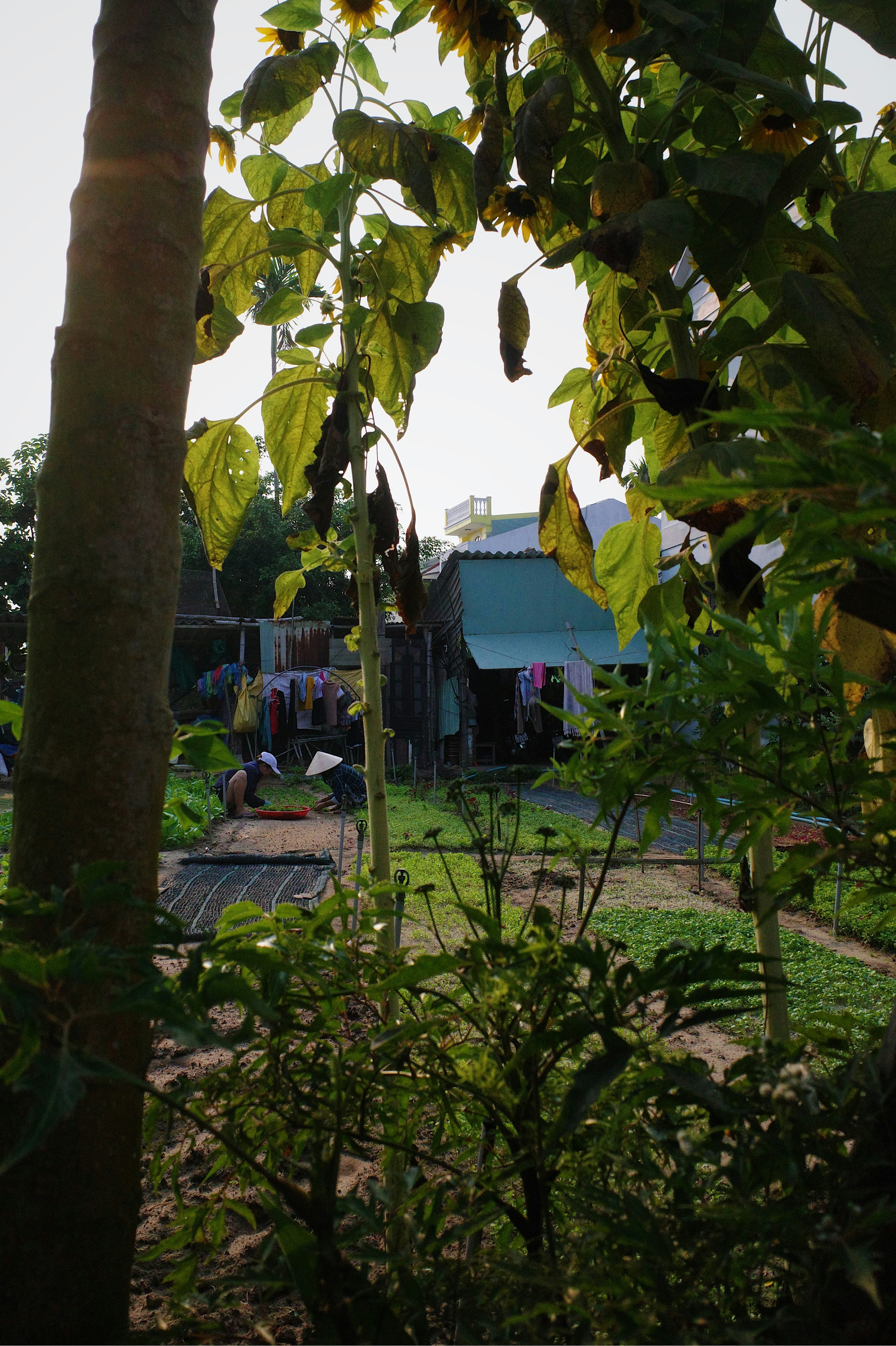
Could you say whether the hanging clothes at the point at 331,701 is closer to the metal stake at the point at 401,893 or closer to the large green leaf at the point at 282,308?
the large green leaf at the point at 282,308

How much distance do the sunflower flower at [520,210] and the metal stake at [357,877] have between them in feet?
3.40

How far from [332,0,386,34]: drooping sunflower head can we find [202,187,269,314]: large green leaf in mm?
403

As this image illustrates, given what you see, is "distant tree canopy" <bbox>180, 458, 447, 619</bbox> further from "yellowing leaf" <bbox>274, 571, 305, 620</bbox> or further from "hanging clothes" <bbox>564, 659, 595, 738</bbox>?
"yellowing leaf" <bbox>274, 571, 305, 620</bbox>

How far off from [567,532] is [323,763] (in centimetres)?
865

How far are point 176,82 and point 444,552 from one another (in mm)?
23524

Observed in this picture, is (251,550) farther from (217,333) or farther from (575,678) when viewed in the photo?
(217,333)

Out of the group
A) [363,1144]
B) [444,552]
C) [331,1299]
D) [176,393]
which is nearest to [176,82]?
[176,393]

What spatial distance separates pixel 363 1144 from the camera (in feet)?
6.29

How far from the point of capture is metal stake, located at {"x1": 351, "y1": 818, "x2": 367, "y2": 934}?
0.89 meters

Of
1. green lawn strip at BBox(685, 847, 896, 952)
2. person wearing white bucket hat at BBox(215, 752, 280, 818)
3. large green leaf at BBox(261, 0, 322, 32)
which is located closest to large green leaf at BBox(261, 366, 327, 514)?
large green leaf at BBox(261, 0, 322, 32)

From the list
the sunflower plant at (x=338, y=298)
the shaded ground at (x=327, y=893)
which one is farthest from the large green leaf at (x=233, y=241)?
the shaded ground at (x=327, y=893)

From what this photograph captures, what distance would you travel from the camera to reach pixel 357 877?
2.99ft

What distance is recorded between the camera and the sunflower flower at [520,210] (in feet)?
4.44

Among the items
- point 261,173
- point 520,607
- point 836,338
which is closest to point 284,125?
point 261,173
